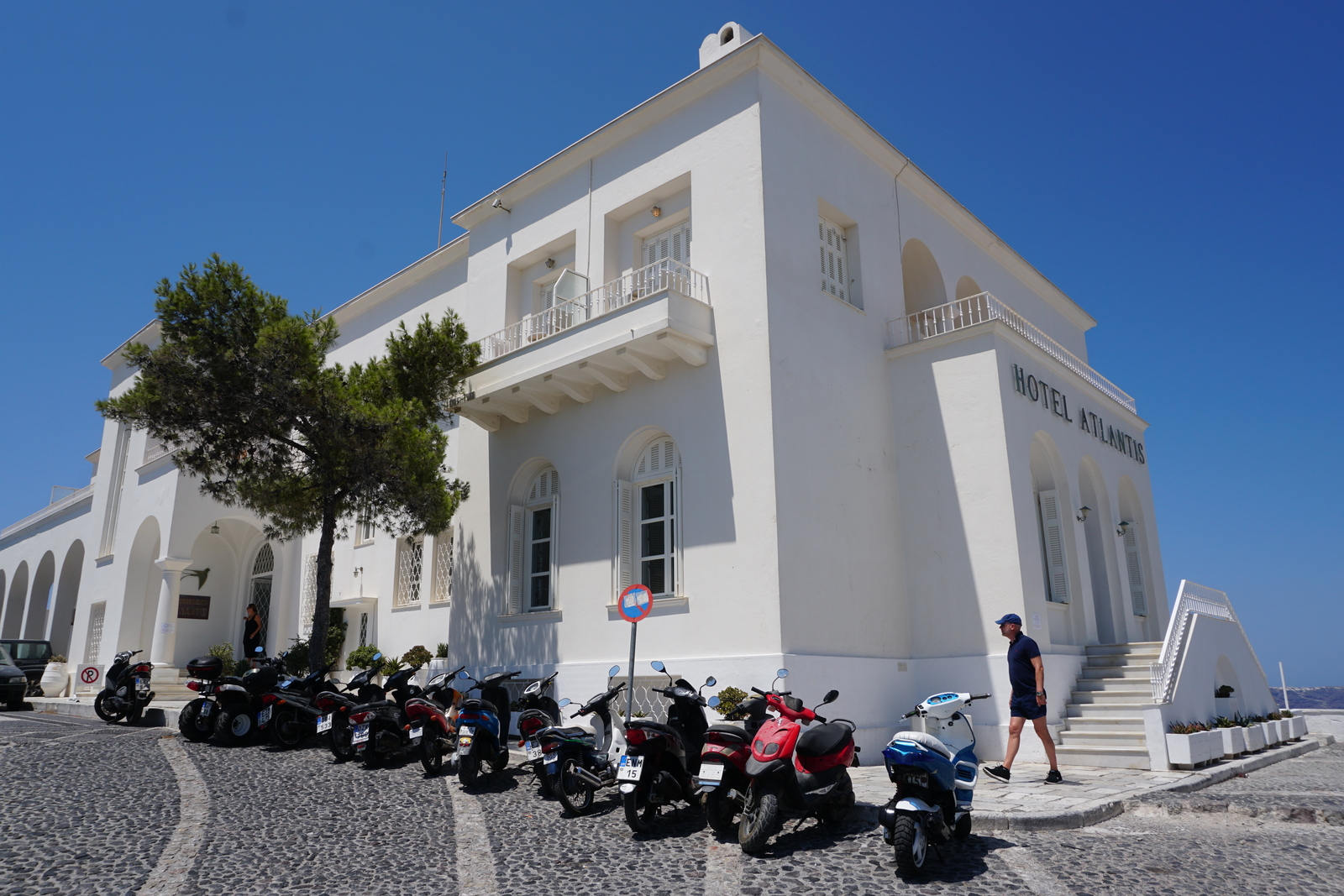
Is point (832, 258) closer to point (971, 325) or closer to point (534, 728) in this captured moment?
point (971, 325)

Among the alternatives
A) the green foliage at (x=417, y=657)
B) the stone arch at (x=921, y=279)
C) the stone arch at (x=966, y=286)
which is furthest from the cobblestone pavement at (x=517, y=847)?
the stone arch at (x=966, y=286)

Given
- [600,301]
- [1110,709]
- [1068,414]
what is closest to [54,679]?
[600,301]

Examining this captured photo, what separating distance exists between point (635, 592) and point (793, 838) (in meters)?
3.07

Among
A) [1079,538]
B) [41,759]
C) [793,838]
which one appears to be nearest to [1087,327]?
[1079,538]

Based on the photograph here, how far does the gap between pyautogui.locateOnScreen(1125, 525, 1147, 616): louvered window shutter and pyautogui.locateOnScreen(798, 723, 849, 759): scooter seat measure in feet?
37.1

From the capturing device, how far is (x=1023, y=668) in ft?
28.7

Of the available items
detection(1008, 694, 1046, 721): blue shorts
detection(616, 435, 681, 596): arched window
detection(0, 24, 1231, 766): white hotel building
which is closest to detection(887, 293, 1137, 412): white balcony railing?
detection(0, 24, 1231, 766): white hotel building

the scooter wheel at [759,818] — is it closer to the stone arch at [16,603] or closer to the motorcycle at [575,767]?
the motorcycle at [575,767]

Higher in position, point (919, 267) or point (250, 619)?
point (919, 267)

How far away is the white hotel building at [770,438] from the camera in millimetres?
10922

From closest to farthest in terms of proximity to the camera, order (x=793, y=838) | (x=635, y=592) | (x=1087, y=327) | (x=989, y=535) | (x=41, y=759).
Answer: (x=793, y=838), (x=635, y=592), (x=41, y=759), (x=989, y=535), (x=1087, y=327)

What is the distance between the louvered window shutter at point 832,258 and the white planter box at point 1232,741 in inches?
294

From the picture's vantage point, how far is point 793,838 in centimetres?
639

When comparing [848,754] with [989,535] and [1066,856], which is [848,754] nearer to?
[1066,856]
